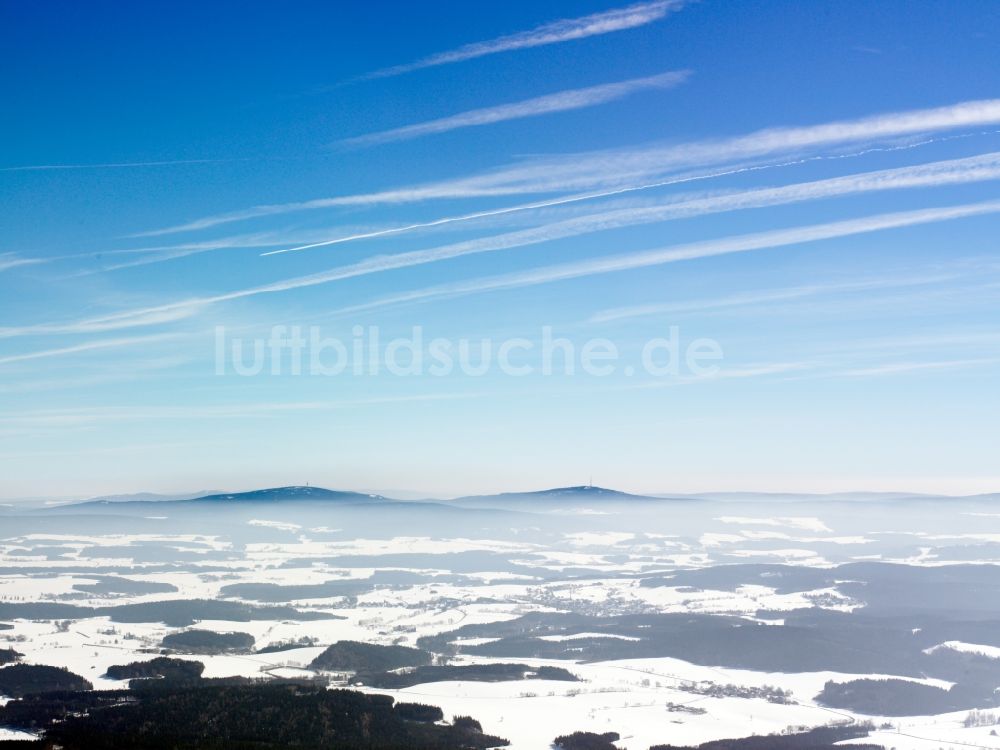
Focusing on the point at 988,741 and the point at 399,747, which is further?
the point at 988,741

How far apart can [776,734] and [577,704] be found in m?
25.9

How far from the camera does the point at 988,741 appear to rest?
120 m

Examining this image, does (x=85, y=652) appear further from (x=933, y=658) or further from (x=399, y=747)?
(x=933, y=658)

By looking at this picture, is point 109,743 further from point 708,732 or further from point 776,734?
point 776,734

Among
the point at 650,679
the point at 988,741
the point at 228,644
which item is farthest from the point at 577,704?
the point at 228,644

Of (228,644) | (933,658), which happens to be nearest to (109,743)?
(228,644)

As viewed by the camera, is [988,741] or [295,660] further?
[295,660]

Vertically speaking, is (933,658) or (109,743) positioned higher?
(109,743)

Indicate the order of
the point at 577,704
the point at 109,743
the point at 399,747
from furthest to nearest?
the point at 577,704
the point at 399,747
the point at 109,743

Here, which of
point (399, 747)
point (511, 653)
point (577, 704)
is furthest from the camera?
point (511, 653)

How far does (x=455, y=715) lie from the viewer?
389ft

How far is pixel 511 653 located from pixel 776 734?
7501 cm

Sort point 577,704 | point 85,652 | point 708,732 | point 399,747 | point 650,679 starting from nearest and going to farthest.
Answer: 1. point 399,747
2. point 708,732
3. point 577,704
4. point 650,679
5. point 85,652

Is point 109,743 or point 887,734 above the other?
point 109,743
